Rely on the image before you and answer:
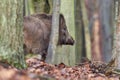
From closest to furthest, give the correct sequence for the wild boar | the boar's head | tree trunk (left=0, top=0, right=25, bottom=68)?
1. tree trunk (left=0, top=0, right=25, bottom=68)
2. the wild boar
3. the boar's head

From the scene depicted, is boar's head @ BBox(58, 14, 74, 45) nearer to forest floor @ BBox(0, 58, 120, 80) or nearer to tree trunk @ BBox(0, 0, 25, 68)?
forest floor @ BBox(0, 58, 120, 80)

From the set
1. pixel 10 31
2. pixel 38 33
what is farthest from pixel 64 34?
pixel 10 31

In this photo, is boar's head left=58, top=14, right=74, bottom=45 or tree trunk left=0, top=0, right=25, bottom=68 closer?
tree trunk left=0, top=0, right=25, bottom=68

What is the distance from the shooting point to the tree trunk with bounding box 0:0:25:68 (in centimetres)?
612

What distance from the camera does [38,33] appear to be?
11000mm

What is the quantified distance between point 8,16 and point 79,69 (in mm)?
2696

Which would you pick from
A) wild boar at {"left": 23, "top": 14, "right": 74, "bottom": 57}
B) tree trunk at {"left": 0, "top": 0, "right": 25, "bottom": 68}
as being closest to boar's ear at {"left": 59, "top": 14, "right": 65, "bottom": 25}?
wild boar at {"left": 23, "top": 14, "right": 74, "bottom": 57}

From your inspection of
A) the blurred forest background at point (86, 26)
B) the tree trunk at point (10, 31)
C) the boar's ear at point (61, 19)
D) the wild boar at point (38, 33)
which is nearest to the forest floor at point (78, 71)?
the tree trunk at point (10, 31)

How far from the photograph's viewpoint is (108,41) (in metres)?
27.3

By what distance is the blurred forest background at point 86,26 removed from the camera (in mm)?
10492

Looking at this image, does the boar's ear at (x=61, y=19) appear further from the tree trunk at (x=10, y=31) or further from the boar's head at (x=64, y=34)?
the tree trunk at (x=10, y=31)

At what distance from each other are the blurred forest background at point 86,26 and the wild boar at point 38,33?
10.0 inches

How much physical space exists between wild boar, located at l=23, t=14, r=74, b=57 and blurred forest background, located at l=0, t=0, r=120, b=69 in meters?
0.25

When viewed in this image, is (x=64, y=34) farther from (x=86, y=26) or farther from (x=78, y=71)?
(x=86, y=26)
